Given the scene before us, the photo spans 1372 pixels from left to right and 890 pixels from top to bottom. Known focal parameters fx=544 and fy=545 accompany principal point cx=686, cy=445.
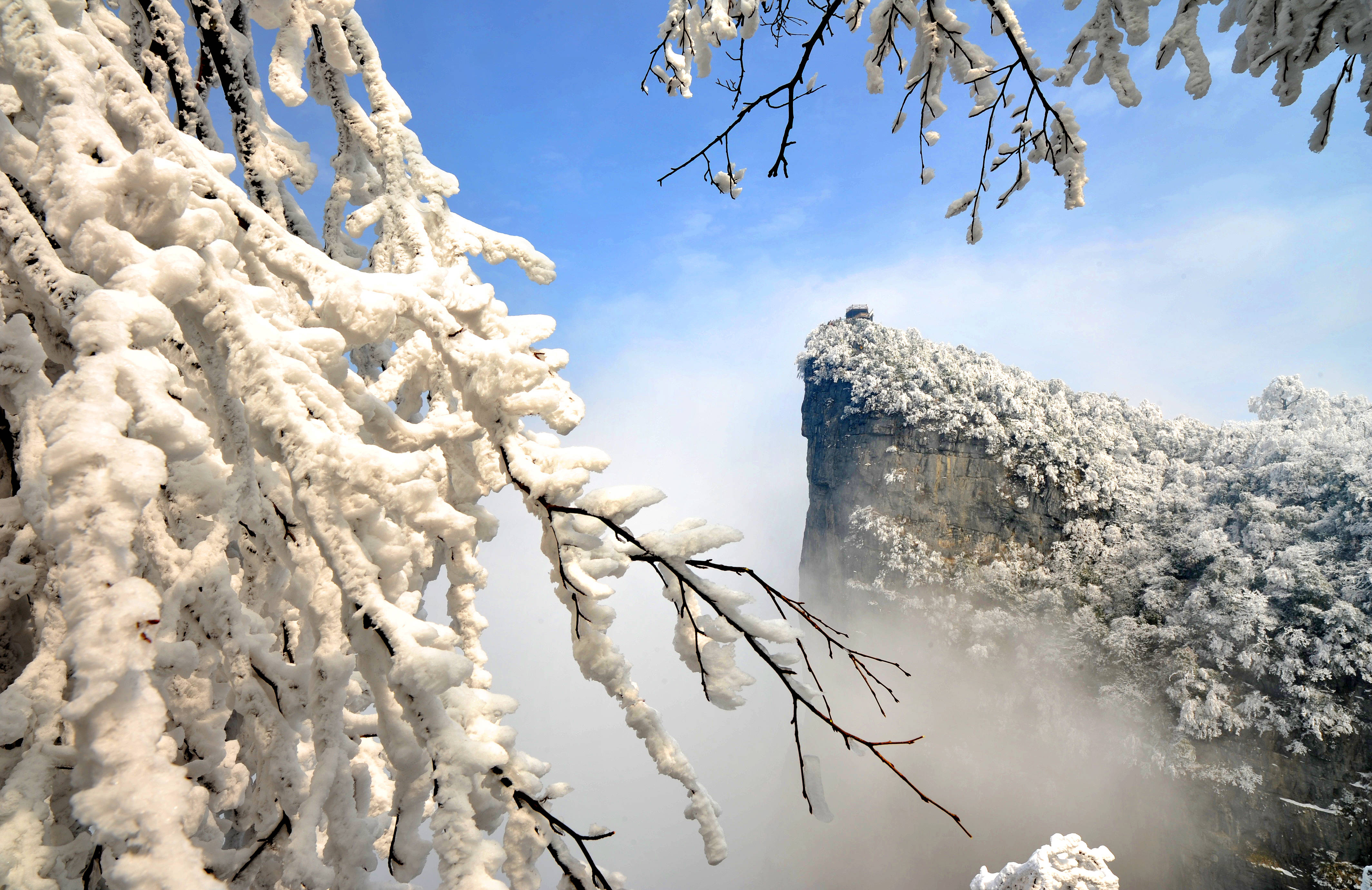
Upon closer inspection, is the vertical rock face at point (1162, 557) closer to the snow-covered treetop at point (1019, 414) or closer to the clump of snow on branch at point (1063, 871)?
the snow-covered treetop at point (1019, 414)

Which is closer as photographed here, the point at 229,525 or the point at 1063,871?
the point at 229,525

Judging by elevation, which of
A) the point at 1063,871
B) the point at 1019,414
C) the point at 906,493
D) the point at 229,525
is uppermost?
the point at 1019,414

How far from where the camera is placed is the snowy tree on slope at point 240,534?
20.9 inches

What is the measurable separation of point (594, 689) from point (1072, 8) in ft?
153

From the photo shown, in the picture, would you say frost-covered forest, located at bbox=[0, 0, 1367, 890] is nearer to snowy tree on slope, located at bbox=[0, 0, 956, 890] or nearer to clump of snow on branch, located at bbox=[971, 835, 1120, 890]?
snowy tree on slope, located at bbox=[0, 0, 956, 890]

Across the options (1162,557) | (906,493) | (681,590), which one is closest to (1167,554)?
(1162,557)

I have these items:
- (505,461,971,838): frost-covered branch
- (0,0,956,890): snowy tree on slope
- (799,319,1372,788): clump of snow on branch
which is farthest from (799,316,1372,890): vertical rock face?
(0,0,956,890): snowy tree on slope

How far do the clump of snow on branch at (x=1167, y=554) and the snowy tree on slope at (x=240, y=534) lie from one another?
49.9 ft

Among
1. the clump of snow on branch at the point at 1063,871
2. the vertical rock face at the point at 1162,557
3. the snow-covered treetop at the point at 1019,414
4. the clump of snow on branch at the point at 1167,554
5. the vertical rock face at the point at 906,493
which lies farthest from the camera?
the vertical rock face at the point at 906,493

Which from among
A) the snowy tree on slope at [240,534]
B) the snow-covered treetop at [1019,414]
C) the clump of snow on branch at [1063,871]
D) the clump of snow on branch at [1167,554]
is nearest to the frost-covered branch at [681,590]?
the snowy tree on slope at [240,534]

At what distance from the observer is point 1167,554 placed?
1274 centimetres

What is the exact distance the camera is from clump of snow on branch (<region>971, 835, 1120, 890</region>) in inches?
253

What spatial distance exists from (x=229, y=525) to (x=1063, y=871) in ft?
30.3

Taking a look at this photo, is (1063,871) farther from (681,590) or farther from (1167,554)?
(1167,554)
